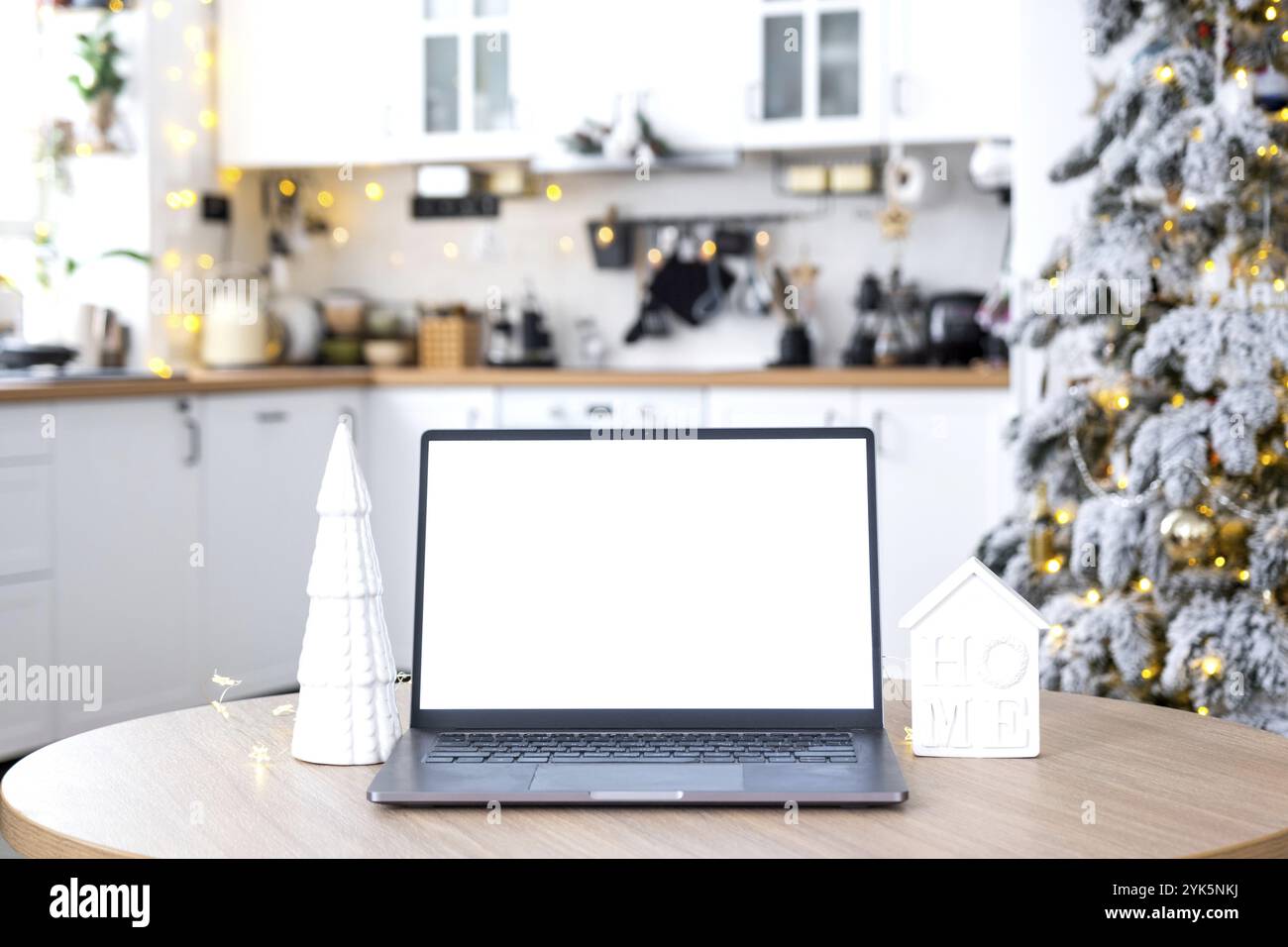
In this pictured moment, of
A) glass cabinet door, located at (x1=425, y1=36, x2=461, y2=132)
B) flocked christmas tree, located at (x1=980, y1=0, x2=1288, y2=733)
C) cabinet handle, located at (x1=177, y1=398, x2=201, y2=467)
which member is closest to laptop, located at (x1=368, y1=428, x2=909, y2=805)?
flocked christmas tree, located at (x1=980, y1=0, x2=1288, y2=733)

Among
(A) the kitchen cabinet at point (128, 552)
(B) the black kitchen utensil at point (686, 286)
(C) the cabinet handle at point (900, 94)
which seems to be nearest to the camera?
(A) the kitchen cabinet at point (128, 552)

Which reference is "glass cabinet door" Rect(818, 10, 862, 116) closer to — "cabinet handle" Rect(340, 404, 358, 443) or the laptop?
"cabinet handle" Rect(340, 404, 358, 443)

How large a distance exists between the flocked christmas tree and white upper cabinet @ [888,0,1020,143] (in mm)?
1301

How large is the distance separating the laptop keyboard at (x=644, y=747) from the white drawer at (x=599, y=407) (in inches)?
122

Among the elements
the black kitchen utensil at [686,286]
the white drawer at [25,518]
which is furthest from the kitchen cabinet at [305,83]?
the white drawer at [25,518]

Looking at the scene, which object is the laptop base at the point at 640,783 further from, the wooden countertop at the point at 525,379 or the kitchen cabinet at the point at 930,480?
the kitchen cabinet at the point at 930,480

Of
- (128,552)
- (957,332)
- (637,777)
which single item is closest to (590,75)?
(957,332)

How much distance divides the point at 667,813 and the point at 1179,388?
2.02m

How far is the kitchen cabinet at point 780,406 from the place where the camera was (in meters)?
4.12

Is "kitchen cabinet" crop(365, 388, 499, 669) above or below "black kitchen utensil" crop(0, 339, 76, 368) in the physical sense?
below

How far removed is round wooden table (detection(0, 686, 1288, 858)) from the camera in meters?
0.90

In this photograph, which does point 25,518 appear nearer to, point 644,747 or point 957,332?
point 957,332

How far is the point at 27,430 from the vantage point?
3365 millimetres
